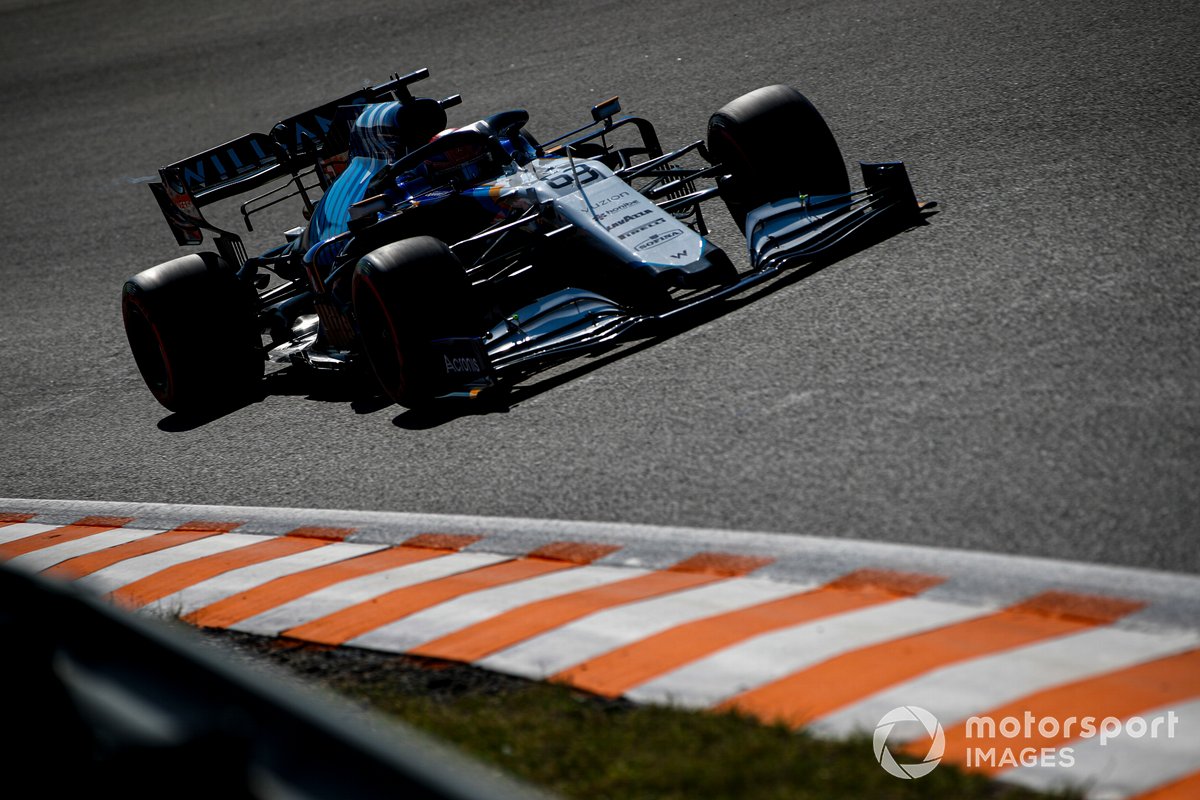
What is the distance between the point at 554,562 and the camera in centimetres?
431

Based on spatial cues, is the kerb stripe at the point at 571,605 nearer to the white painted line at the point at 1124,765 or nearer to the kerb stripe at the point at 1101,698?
the kerb stripe at the point at 1101,698

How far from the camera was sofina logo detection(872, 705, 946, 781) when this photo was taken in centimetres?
265

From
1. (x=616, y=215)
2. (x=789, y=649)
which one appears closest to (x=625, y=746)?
(x=789, y=649)

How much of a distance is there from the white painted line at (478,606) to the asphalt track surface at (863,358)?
397mm

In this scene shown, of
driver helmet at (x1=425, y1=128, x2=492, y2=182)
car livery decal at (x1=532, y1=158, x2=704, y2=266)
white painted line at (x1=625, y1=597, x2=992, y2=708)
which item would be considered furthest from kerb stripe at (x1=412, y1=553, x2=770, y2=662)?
driver helmet at (x1=425, y1=128, x2=492, y2=182)

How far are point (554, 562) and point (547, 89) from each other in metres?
9.01

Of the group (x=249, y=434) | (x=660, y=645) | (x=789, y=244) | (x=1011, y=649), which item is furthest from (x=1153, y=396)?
(x=249, y=434)

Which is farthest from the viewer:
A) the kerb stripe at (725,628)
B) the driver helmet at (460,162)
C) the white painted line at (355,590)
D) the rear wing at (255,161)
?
the rear wing at (255,161)

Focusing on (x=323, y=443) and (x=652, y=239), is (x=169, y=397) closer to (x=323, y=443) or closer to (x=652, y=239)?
(x=323, y=443)

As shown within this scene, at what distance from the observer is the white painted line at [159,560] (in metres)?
5.02

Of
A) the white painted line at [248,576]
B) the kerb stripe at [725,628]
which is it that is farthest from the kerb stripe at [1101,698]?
the white painted line at [248,576]

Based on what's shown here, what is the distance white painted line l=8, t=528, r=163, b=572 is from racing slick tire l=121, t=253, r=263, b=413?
1712 mm

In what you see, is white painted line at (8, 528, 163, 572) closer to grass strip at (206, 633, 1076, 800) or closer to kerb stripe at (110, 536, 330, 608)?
kerb stripe at (110, 536, 330, 608)

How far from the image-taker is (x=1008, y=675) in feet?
9.73
